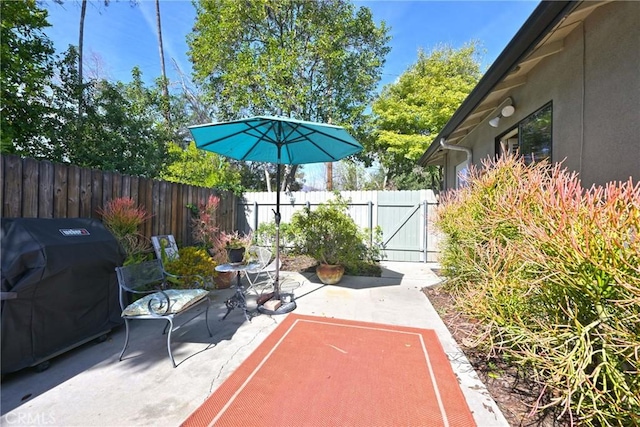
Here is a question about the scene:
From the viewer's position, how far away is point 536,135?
368 cm

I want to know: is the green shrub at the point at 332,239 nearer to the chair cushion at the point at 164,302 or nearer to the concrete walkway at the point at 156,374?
the concrete walkway at the point at 156,374

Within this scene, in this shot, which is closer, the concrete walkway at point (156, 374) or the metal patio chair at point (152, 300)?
the concrete walkway at point (156, 374)

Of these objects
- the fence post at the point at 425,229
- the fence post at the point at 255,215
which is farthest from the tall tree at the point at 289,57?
the fence post at the point at 425,229

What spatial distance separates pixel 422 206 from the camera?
7539mm

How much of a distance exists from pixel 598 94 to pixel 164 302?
4593 mm

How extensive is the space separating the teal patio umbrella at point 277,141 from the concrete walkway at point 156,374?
109 centimetres

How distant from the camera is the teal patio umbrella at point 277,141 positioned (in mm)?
3402

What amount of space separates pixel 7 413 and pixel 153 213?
370 centimetres

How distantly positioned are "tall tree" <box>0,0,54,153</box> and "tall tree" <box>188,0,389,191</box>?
523cm

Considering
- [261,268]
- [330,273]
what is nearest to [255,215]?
[330,273]

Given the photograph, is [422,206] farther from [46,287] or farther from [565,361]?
[46,287]

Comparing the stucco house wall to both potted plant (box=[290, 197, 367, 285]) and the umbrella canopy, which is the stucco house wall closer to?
the umbrella canopy

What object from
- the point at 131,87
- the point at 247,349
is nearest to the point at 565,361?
the point at 247,349

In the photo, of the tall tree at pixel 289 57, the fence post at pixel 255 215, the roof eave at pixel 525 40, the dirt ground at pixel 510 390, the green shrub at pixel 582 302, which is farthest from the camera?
the tall tree at pixel 289 57
